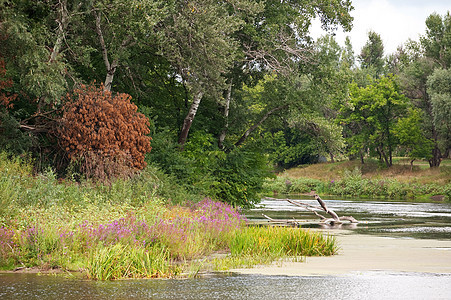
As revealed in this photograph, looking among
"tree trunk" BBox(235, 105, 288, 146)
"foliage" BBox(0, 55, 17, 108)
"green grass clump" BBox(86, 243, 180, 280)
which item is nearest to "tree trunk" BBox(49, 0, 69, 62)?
"foliage" BBox(0, 55, 17, 108)

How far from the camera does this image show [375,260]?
15539mm

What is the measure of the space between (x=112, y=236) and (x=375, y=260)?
22.3ft

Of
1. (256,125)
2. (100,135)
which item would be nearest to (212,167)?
(256,125)

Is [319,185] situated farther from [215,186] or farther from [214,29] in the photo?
[214,29]

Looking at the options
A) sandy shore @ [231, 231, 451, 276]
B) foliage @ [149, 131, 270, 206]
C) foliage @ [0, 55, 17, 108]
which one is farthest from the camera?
foliage @ [149, 131, 270, 206]

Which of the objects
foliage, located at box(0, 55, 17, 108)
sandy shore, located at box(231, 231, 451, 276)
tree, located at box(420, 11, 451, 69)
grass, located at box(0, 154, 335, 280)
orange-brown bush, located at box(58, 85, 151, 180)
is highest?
tree, located at box(420, 11, 451, 69)

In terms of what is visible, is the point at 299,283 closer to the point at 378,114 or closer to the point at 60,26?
the point at 60,26

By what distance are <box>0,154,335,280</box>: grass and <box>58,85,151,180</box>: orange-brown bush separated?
1.31 meters

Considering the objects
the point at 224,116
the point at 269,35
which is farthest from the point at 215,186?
the point at 269,35

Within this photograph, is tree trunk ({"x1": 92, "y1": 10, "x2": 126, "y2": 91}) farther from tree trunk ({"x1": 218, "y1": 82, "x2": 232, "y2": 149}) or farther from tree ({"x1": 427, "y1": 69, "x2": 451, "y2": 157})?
tree ({"x1": 427, "y1": 69, "x2": 451, "y2": 157})

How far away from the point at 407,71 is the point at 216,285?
67.2m

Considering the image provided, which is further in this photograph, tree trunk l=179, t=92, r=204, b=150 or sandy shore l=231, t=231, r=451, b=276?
tree trunk l=179, t=92, r=204, b=150

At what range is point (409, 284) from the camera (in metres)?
11.8

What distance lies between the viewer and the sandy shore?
13695mm
